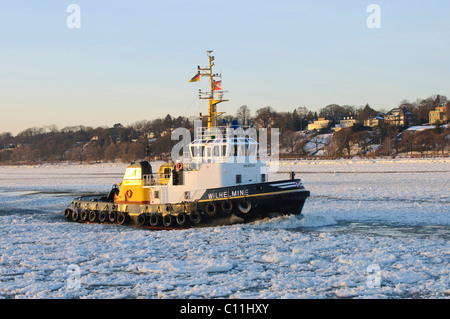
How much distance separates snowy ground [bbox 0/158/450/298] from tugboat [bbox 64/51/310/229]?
732 mm

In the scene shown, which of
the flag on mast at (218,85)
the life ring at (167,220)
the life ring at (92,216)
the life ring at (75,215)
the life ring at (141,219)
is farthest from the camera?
the life ring at (75,215)

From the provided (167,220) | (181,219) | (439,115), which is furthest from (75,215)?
(439,115)

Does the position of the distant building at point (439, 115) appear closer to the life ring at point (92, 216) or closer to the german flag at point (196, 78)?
the german flag at point (196, 78)

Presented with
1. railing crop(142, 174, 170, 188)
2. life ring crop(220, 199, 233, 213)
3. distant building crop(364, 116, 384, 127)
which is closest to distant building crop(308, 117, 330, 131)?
distant building crop(364, 116, 384, 127)

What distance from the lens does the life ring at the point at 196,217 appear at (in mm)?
20688

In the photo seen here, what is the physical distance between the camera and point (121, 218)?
75.4 feet

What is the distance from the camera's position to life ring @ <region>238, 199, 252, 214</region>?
790 inches

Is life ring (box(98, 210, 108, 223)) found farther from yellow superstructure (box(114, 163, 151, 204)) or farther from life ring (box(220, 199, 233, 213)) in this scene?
life ring (box(220, 199, 233, 213))

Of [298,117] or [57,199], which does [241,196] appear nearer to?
[57,199]

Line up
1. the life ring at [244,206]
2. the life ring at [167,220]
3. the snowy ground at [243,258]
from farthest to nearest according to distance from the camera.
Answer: the life ring at [167,220] < the life ring at [244,206] < the snowy ground at [243,258]

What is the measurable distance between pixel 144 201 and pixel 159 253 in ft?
26.3

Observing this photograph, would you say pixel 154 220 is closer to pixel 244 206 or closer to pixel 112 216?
pixel 112 216

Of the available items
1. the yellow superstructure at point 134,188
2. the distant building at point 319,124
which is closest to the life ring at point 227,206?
the yellow superstructure at point 134,188

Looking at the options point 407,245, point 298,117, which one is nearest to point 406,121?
point 298,117
